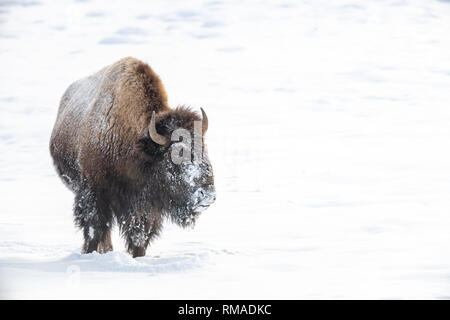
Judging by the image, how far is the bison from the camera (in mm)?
5238

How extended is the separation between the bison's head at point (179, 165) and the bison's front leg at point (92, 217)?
443mm

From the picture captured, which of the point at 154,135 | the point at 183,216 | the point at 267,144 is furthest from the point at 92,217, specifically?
the point at 267,144

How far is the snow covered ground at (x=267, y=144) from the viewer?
4.81 metres

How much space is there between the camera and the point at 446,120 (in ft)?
48.8

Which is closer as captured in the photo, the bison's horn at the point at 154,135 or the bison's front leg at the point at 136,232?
the bison's horn at the point at 154,135

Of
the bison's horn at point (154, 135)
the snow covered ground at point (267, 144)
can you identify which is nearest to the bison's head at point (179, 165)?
the bison's horn at point (154, 135)

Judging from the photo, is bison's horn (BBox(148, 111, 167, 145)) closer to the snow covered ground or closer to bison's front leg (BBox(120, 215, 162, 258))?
bison's front leg (BBox(120, 215, 162, 258))

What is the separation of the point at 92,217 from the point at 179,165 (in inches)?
36.3

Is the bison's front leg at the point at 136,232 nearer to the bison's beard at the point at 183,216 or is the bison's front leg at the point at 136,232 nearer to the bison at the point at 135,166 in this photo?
the bison at the point at 135,166

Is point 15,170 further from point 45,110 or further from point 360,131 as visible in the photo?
point 360,131

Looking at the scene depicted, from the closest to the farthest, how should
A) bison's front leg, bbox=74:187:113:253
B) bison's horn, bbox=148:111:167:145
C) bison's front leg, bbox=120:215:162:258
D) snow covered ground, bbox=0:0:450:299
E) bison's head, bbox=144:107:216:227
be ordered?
snow covered ground, bbox=0:0:450:299 → bison's head, bbox=144:107:216:227 → bison's horn, bbox=148:111:167:145 → bison's front leg, bbox=74:187:113:253 → bison's front leg, bbox=120:215:162:258

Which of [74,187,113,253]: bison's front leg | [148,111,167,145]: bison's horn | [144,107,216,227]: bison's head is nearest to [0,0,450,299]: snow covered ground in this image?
[74,187,113,253]: bison's front leg

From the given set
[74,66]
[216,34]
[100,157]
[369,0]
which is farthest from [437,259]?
[369,0]

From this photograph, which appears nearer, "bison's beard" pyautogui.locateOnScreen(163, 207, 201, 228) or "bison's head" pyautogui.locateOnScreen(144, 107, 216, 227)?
"bison's head" pyautogui.locateOnScreen(144, 107, 216, 227)
